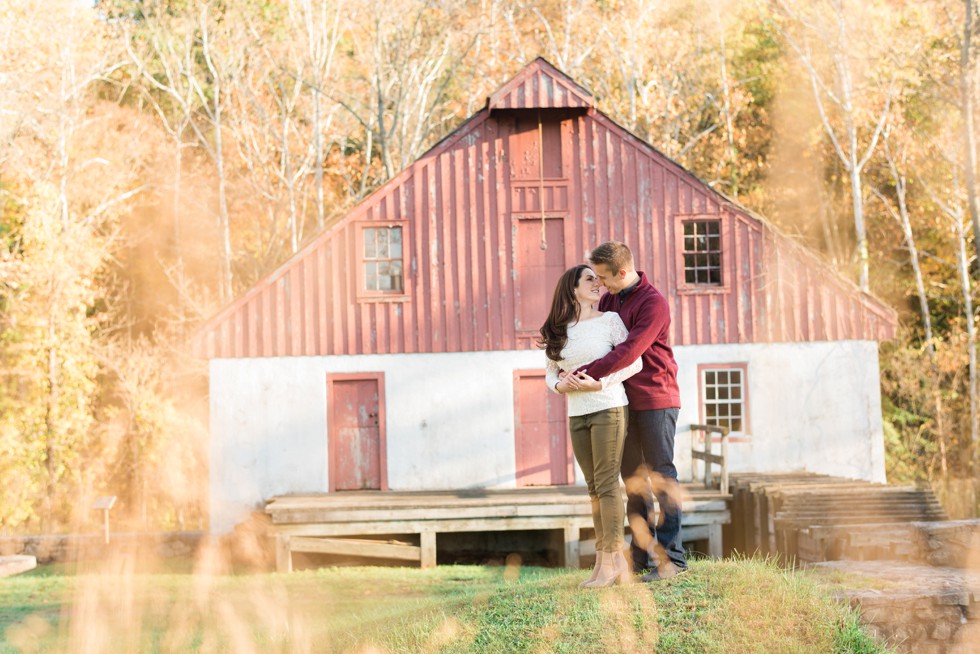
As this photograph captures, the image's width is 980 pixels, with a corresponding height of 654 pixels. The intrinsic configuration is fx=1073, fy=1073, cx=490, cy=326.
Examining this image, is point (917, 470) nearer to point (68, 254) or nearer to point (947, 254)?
point (947, 254)

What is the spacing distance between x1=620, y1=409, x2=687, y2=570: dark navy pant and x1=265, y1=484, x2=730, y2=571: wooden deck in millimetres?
7676

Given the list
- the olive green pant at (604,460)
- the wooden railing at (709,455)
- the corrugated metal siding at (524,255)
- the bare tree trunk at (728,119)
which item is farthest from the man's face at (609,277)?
the bare tree trunk at (728,119)

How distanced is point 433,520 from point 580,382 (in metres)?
8.67

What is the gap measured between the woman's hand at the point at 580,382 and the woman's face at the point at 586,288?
0.52m

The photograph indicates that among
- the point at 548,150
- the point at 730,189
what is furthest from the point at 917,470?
the point at 548,150

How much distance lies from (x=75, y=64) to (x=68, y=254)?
5807 mm

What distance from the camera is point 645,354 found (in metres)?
6.98

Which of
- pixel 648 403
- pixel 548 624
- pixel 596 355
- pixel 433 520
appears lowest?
pixel 433 520

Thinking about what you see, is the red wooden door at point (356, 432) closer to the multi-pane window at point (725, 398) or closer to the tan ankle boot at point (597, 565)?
the multi-pane window at point (725, 398)

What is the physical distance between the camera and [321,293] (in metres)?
16.8

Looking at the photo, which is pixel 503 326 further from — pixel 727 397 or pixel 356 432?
pixel 727 397

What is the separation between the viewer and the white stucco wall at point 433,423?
654 inches

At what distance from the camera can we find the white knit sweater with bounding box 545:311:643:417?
22.3 feet

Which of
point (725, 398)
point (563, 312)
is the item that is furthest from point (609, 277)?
point (725, 398)
